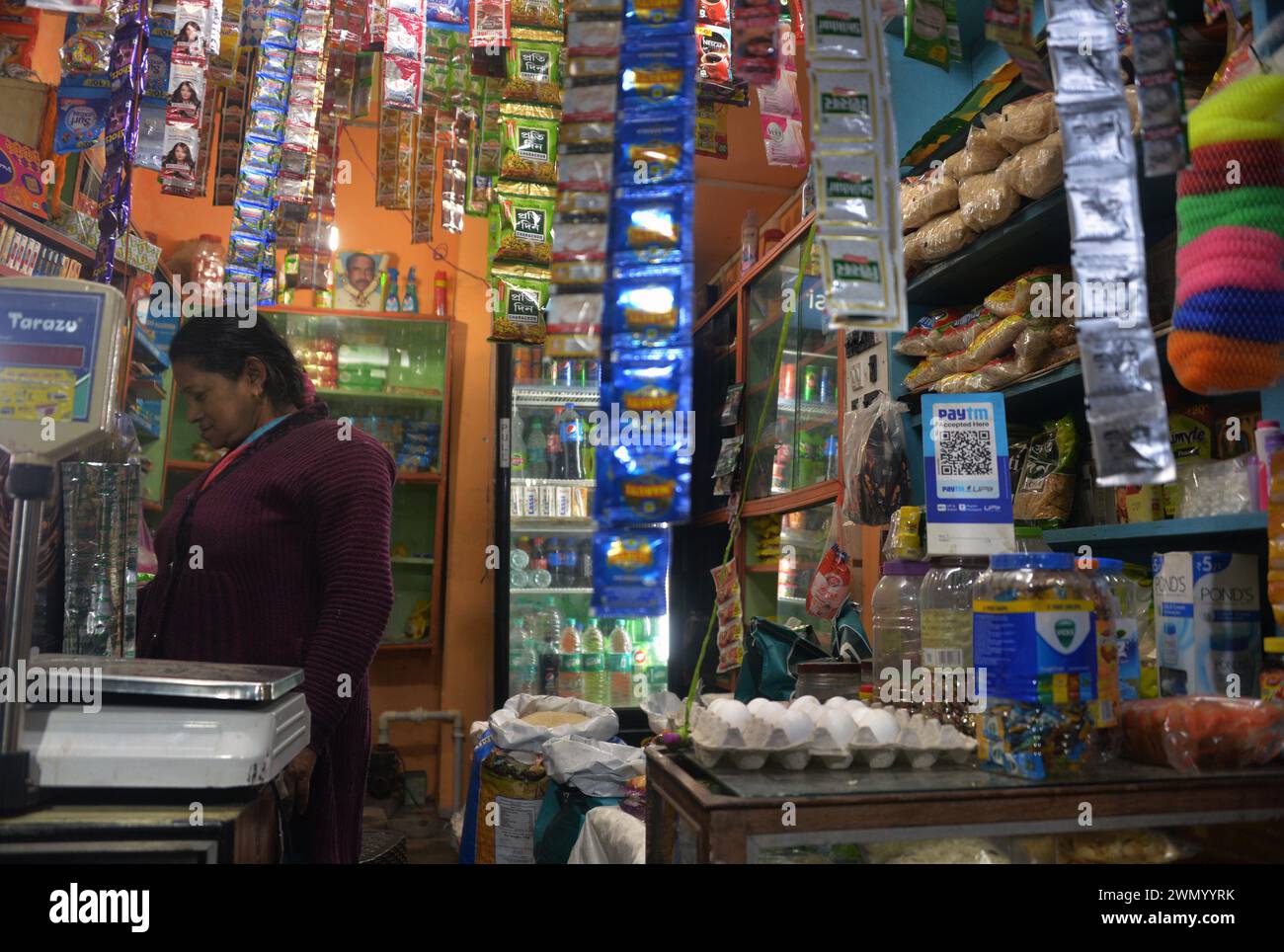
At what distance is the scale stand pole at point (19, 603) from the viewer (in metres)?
0.96

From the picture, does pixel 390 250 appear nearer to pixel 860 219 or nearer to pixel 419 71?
pixel 419 71

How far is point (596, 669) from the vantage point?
5367 millimetres

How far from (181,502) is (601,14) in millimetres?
1553

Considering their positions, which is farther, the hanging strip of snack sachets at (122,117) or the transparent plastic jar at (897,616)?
the hanging strip of snack sachets at (122,117)

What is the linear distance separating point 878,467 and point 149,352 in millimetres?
3445

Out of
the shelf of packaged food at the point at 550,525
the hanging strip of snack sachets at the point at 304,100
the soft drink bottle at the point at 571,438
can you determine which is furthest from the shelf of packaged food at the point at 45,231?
the soft drink bottle at the point at 571,438

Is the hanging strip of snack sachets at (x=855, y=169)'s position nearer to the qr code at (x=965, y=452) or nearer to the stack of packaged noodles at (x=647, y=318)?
the stack of packaged noodles at (x=647, y=318)

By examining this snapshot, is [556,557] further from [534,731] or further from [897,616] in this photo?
[897,616]

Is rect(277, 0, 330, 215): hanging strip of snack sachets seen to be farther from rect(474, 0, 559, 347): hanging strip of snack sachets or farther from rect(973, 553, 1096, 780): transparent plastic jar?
rect(973, 553, 1096, 780): transparent plastic jar

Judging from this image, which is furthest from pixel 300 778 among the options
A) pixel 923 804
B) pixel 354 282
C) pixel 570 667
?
pixel 354 282

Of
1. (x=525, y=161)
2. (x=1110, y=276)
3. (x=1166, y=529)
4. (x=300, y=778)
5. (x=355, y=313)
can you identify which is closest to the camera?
(x=1110, y=276)

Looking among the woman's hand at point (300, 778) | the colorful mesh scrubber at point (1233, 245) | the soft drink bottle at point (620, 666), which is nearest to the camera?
the colorful mesh scrubber at point (1233, 245)

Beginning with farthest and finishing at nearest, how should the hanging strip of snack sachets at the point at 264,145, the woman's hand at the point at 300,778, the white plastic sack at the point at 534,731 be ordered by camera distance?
1. the white plastic sack at the point at 534,731
2. the hanging strip of snack sachets at the point at 264,145
3. the woman's hand at the point at 300,778

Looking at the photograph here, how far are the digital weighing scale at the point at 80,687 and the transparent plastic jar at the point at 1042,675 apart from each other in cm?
93
